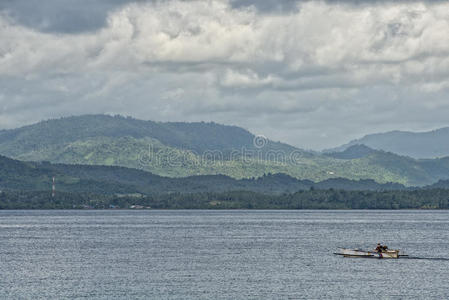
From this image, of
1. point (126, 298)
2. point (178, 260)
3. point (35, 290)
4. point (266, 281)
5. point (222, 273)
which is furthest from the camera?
point (178, 260)

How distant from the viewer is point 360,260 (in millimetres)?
196250

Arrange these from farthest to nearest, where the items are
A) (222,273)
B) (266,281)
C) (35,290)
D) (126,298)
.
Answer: (222,273)
(266,281)
(35,290)
(126,298)

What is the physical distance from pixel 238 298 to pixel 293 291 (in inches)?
499

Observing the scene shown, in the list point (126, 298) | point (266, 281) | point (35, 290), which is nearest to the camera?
point (126, 298)

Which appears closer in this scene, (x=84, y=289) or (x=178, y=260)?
(x=84, y=289)

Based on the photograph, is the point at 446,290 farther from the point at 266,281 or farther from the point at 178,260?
the point at 178,260

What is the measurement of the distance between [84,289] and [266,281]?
120 ft

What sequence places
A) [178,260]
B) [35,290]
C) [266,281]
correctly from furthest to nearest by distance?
[178,260]
[266,281]
[35,290]

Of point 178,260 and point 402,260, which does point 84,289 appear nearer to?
point 178,260

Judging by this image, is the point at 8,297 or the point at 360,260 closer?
the point at 8,297

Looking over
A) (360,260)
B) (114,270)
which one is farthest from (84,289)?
(360,260)

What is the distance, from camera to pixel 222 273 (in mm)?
167625

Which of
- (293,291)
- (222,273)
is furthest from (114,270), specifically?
(293,291)

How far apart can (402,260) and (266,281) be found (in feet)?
183
